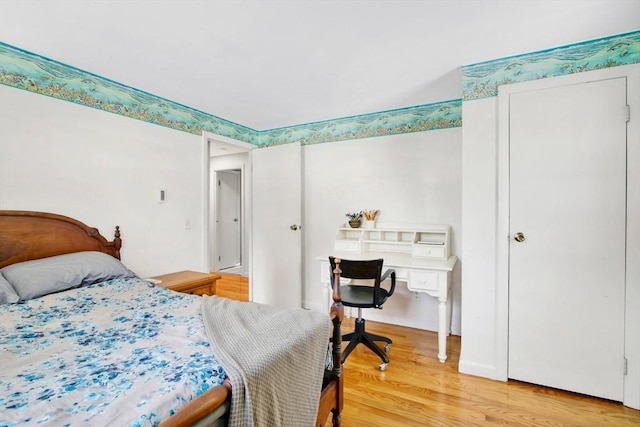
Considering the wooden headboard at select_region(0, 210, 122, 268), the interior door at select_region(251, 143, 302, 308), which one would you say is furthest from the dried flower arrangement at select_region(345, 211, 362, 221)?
the wooden headboard at select_region(0, 210, 122, 268)

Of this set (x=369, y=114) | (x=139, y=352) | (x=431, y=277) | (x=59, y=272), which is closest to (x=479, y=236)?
(x=431, y=277)

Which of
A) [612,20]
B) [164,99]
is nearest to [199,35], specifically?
[164,99]

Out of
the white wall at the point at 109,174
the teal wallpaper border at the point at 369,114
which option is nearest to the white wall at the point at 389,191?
the teal wallpaper border at the point at 369,114

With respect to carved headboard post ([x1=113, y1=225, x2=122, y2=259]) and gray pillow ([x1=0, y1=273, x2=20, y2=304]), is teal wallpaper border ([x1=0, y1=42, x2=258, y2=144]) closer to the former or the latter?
carved headboard post ([x1=113, y1=225, x2=122, y2=259])

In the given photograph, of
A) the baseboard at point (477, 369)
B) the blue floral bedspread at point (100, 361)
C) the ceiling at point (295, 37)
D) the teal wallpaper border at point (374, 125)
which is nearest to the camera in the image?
the blue floral bedspread at point (100, 361)

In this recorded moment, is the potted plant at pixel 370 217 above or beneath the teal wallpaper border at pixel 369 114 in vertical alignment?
beneath

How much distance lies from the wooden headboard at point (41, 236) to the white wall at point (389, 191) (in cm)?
218

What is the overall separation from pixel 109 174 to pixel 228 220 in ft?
11.4

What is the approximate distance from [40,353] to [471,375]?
255 centimetres

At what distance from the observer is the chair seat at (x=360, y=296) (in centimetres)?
241

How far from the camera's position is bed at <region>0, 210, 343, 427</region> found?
833 millimetres

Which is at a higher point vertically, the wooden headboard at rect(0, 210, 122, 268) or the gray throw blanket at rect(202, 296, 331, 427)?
the wooden headboard at rect(0, 210, 122, 268)

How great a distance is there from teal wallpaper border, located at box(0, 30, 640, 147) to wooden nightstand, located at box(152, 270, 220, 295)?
4.77 feet

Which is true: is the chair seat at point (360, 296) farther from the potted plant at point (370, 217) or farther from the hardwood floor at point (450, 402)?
the potted plant at point (370, 217)
